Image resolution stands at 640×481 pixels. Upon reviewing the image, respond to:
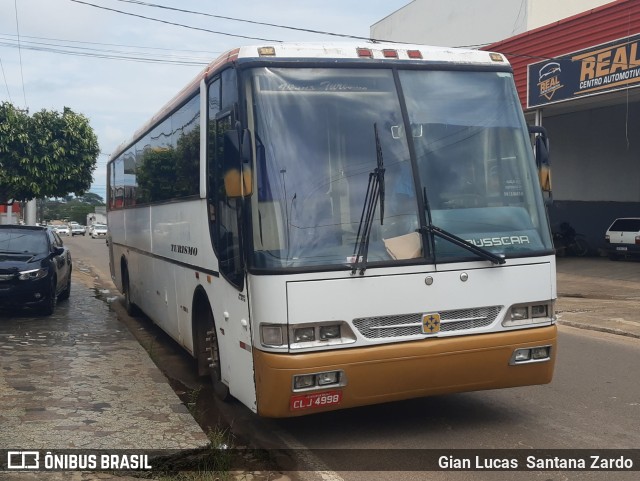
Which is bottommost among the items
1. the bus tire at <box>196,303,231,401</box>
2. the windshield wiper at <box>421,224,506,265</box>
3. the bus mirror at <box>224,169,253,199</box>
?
the bus tire at <box>196,303,231,401</box>

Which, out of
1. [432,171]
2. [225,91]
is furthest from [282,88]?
[432,171]

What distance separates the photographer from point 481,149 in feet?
20.2

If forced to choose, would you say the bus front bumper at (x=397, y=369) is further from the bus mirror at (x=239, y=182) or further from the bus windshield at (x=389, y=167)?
the bus mirror at (x=239, y=182)

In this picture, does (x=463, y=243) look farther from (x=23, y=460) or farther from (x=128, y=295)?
(x=128, y=295)

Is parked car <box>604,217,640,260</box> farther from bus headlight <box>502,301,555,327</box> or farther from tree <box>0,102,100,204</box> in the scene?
bus headlight <box>502,301,555,327</box>

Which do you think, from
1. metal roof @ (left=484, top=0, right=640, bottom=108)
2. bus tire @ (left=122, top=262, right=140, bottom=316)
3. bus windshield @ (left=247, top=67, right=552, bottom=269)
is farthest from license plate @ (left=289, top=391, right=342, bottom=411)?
metal roof @ (left=484, top=0, right=640, bottom=108)

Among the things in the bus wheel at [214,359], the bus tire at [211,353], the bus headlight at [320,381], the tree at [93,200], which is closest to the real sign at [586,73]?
the bus tire at [211,353]

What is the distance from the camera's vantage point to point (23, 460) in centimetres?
529

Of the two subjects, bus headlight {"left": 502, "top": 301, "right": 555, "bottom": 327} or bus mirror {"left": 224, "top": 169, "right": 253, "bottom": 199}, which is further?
bus headlight {"left": 502, "top": 301, "right": 555, "bottom": 327}

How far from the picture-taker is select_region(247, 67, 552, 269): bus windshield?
5578mm

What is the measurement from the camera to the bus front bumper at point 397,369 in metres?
5.43

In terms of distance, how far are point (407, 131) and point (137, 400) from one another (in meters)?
3.68

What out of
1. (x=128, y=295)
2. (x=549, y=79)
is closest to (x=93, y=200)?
(x=549, y=79)

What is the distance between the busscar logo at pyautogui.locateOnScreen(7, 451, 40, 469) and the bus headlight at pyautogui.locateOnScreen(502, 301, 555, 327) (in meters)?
3.68
